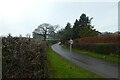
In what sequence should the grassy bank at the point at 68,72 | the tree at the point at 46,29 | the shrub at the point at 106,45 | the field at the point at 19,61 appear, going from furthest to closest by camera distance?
the tree at the point at 46,29 → the shrub at the point at 106,45 → the grassy bank at the point at 68,72 → the field at the point at 19,61

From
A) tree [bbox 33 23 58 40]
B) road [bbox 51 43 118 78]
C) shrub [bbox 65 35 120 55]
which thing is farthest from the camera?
tree [bbox 33 23 58 40]

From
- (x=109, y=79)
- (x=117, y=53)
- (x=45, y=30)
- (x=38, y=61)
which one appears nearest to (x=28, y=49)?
(x=38, y=61)

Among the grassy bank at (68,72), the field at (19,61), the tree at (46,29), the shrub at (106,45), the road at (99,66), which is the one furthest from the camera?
the tree at (46,29)

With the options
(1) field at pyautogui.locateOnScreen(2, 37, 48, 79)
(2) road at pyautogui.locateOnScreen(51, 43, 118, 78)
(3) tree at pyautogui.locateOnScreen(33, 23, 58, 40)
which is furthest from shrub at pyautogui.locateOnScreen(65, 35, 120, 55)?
(3) tree at pyautogui.locateOnScreen(33, 23, 58, 40)

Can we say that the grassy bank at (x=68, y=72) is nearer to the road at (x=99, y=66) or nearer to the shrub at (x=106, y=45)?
the road at (x=99, y=66)

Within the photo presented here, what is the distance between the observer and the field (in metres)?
9.12

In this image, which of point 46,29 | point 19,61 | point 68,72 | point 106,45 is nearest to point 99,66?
point 68,72

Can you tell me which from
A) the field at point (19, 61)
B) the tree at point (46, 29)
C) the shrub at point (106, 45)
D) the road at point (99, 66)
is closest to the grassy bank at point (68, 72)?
the road at point (99, 66)

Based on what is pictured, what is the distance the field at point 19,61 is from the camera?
912cm

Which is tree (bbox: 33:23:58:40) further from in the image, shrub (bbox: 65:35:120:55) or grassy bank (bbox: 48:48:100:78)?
grassy bank (bbox: 48:48:100:78)

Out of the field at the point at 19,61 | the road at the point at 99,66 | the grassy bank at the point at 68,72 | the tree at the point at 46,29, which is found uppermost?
the tree at the point at 46,29

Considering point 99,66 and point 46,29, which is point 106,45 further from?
point 46,29

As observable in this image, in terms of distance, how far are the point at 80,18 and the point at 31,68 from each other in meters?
76.4

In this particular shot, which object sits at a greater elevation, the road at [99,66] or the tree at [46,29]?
the tree at [46,29]
